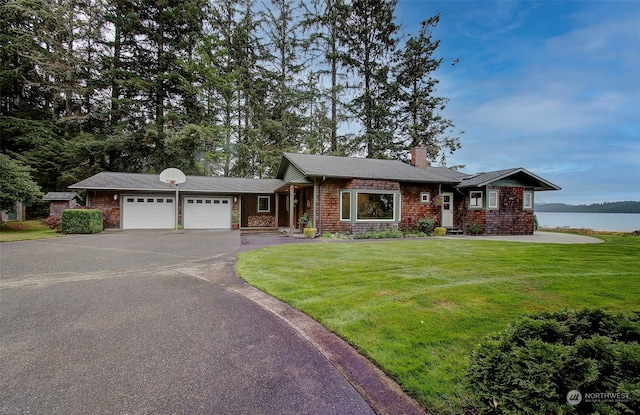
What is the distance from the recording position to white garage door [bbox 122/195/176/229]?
1508 cm

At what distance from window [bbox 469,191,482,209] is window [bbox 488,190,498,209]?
45 centimetres

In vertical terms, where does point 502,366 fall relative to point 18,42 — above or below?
below

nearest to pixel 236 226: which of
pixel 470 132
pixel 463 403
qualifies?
pixel 463 403

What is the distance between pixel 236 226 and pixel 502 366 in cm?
1568

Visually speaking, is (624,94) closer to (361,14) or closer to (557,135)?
(557,135)

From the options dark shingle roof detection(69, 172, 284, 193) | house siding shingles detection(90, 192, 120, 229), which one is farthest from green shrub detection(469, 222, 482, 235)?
house siding shingles detection(90, 192, 120, 229)

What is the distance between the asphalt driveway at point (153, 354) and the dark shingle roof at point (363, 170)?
28.3ft

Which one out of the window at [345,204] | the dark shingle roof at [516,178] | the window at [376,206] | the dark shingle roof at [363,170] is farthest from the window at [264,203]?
the dark shingle roof at [516,178]

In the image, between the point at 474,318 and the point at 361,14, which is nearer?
the point at 474,318

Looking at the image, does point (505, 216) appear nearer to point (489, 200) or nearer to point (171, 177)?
point (489, 200)

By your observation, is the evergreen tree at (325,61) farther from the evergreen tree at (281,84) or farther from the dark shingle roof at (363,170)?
the dark shingle roof at (363,170)

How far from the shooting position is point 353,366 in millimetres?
2516

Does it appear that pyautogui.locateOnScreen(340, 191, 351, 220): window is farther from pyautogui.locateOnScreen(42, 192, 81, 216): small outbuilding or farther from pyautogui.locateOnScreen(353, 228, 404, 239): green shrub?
pyautogui.locateOnScreen(42, 192, 81, 216): small outbuilding

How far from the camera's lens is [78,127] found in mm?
20625
